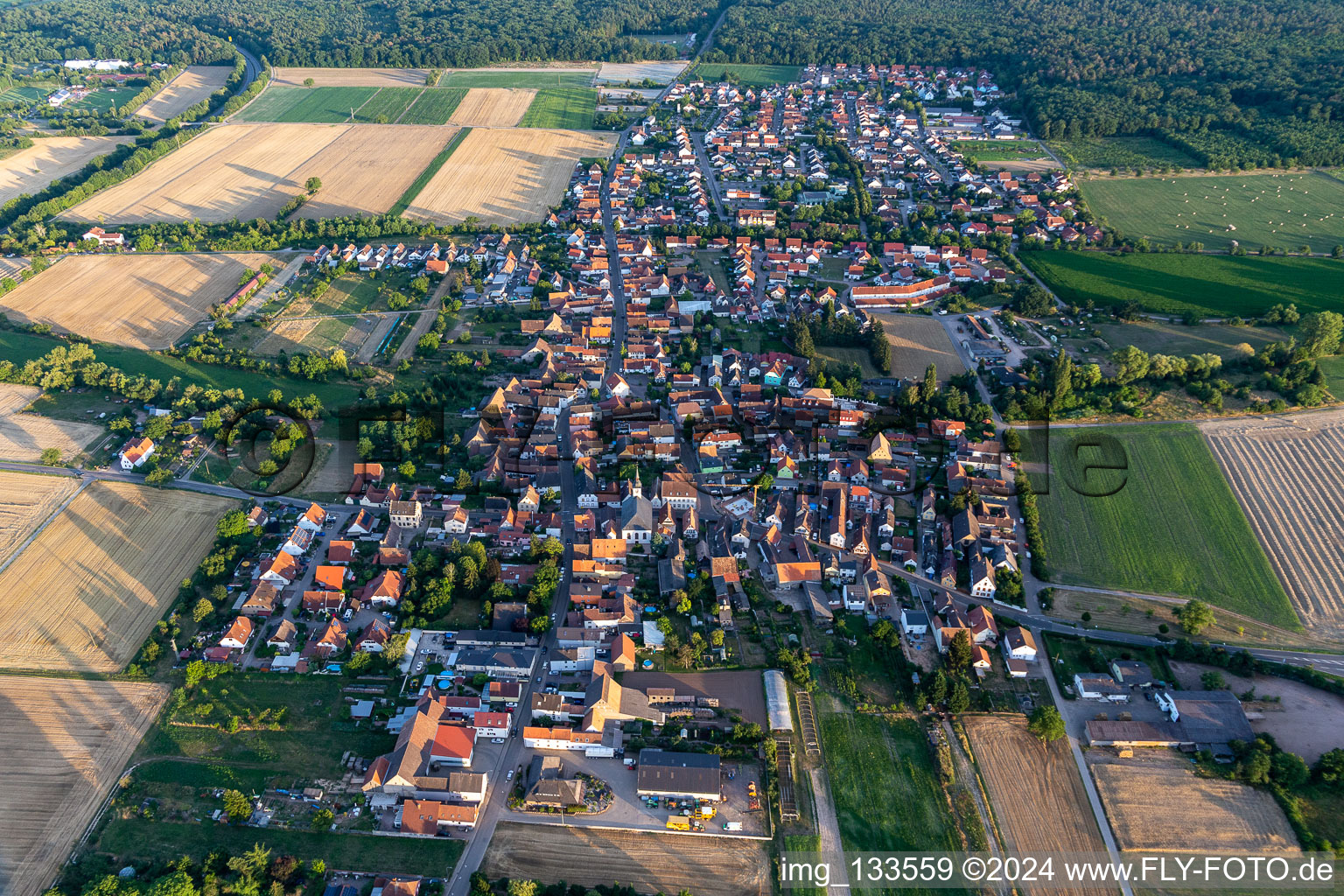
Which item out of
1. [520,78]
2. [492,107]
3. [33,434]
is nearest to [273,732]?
[33,434]

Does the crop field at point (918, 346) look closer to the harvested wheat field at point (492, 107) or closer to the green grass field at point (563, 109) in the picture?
the green grass field at point (563, 109)

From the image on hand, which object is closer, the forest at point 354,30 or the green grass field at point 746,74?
the green grass field at point 746,74

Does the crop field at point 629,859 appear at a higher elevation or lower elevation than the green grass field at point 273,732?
lower

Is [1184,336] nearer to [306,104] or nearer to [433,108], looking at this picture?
[433,108]

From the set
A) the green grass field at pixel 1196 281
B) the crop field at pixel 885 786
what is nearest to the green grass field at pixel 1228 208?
the green grass field at pixel 1196 281

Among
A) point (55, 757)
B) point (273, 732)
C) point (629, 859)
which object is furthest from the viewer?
point (273, 732)

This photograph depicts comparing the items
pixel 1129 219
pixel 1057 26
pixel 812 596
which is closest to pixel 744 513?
pixel 812 596
